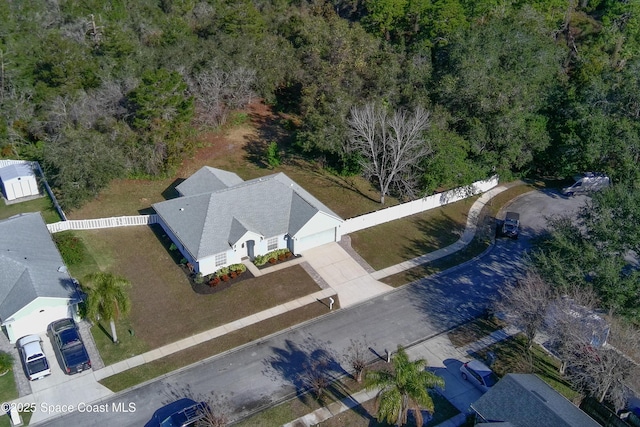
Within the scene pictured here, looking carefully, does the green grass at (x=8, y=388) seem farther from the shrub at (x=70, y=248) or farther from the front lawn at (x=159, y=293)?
the shrub at (x=70, y=248)

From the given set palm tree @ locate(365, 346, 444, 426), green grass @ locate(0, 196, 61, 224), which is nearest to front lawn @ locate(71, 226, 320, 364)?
green grass @ locate(0, 196, 61, 224)

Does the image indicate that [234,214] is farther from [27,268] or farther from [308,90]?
[308,90]

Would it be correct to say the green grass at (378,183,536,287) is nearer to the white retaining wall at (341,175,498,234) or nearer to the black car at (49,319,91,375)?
the white retaining wall at (341,175,498,234)

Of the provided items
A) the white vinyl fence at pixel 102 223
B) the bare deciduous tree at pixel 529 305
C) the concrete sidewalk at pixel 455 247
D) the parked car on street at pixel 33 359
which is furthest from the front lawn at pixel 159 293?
the bare deciduous tree at pixel 529 305

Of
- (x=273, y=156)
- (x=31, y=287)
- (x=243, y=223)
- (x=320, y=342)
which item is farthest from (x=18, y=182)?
(x=320, y=342)

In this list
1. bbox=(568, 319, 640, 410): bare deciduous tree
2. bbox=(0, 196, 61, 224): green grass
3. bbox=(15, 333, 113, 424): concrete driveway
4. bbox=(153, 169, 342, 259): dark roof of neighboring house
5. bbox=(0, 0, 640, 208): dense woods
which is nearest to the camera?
bbox=(568, 319, 640, 410): bare deciduous tree
